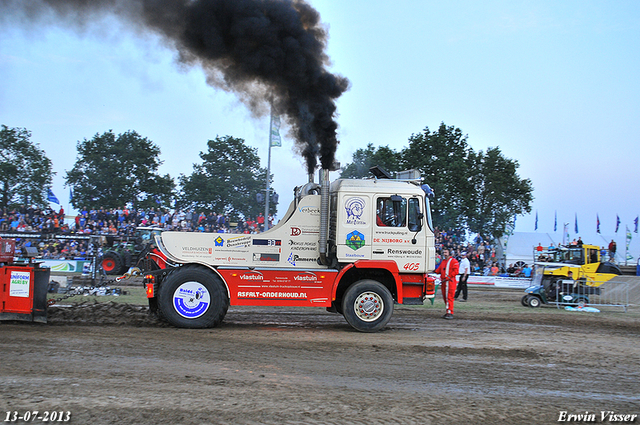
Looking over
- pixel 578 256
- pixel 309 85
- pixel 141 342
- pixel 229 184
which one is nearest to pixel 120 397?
pixel 141 342

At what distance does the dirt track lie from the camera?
14.9 feet

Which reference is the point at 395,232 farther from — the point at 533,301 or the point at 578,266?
the point at 578,266

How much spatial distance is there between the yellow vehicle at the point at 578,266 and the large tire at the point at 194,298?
11694mm

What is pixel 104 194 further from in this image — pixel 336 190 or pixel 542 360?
pixel 542 360

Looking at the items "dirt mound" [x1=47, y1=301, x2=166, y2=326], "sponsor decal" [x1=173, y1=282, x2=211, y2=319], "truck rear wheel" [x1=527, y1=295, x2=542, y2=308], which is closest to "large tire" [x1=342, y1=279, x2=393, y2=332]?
"sponsor decal" [x1=173, y1=282, x2=211, y2=319]

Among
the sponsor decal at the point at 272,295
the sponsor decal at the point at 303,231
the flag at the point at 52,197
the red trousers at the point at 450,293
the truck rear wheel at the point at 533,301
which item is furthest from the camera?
the flag at the point at 52,197

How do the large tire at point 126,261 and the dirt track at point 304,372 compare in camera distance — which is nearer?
the dirt track at point 304,372

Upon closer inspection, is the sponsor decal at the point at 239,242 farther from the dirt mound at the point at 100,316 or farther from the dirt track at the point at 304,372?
the dirt mound at the point at 100,316

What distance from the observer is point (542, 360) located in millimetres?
7059

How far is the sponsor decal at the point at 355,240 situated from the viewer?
29.6 feet

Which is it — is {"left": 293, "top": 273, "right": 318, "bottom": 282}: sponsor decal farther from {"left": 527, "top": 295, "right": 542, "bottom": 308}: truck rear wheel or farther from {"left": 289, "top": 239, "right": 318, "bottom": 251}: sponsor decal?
{"left": 527, "top": 295, "right": 542, "bottom": 308}: truck rear wheel

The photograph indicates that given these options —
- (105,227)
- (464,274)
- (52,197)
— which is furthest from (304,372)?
(52,197)

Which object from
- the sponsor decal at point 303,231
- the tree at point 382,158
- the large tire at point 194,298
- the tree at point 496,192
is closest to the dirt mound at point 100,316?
the large tire at point 194,298

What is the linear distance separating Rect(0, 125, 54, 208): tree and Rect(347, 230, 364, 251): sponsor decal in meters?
32.9
